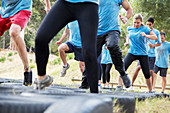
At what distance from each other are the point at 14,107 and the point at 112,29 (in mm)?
3225

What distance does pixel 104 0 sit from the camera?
14.8 feet

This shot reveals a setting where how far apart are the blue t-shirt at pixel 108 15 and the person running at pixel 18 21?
136 cm

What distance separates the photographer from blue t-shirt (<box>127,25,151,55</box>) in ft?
18.7

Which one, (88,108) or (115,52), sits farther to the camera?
(115,52)

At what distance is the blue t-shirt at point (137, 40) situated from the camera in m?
5.70

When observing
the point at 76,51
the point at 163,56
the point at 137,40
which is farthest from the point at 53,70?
the point at 137,40

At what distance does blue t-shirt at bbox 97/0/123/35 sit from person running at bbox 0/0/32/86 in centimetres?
136

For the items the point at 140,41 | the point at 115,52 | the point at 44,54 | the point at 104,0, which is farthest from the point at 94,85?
the point at 140,41

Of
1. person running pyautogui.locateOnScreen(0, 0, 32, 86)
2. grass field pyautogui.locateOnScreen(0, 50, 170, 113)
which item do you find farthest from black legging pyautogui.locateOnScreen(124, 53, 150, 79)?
grass field pyautogui.locateOnScreen(0, 50, 170, 113)

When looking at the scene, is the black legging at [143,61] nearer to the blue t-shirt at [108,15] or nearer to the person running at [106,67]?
the blue t-shirt at [108,15]

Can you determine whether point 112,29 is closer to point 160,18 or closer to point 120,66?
point 120,66

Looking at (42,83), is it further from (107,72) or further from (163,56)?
(163,56)

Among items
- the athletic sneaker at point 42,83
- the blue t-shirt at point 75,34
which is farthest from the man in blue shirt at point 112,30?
the blue t-shirt at point 75,34

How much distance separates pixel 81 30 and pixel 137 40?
11.9ft
